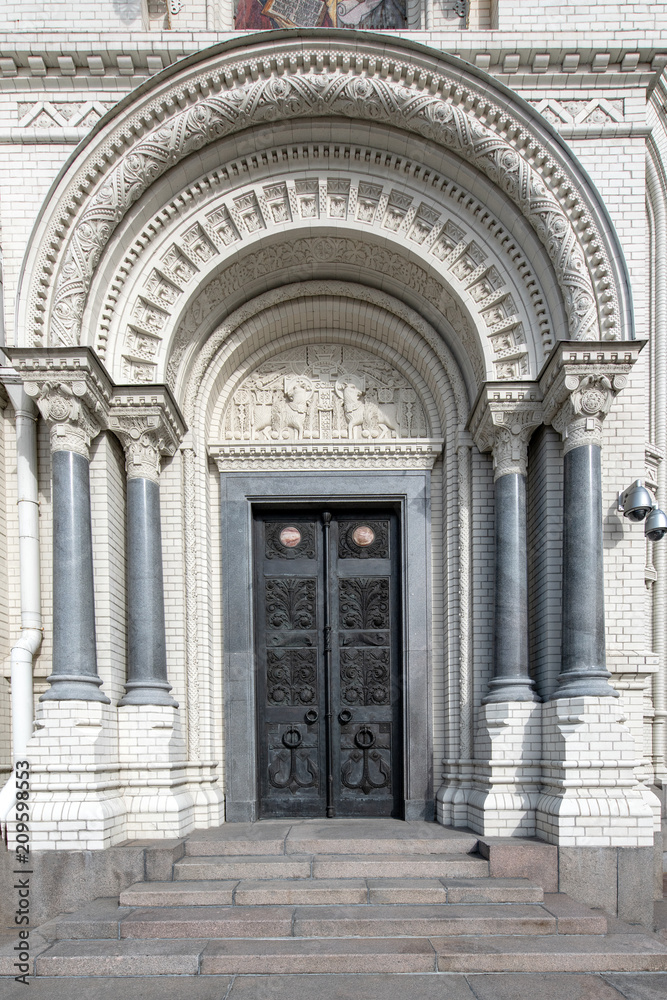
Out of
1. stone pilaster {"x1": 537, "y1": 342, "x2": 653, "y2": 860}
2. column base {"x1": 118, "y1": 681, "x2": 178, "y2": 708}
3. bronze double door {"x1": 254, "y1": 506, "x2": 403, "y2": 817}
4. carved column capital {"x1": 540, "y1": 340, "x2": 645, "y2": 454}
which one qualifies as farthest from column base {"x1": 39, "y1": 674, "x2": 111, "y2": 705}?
carved column capital {"x1": 540, "y1": 340, "x2": 645, "y2": 454}

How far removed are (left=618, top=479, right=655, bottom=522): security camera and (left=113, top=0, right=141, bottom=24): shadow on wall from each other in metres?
7.34

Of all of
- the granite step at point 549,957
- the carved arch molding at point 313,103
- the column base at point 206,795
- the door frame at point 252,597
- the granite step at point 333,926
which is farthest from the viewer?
the door frame at point 252,597

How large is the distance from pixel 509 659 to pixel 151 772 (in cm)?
384

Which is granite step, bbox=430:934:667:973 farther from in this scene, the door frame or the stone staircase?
the door frame

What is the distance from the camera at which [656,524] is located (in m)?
8.66

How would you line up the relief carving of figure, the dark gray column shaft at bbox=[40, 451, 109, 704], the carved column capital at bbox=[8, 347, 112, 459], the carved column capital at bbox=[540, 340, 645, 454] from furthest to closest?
the relief carving of figure, the carved column capital at bbox=[540, 340, 645, 454], the carved column capital at bbox=[8, 347, 112, 459], the dark gray column shaft at bbox=[40, 451, 109, 704]

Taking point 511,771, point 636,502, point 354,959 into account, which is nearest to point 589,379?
point 636,502

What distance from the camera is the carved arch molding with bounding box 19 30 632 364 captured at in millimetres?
8719

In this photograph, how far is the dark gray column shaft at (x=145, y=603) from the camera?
29.4 ft

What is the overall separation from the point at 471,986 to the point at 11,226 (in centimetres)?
820

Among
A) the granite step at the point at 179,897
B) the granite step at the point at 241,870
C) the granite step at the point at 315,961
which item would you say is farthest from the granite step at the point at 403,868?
the granite step at the point at 315,961

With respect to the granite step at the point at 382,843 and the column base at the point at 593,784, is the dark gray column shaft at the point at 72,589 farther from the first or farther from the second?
the column base at the point at 593,784

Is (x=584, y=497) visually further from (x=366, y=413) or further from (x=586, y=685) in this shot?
(x=366, y=413)

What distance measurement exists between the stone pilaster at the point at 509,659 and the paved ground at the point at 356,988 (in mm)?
2286
